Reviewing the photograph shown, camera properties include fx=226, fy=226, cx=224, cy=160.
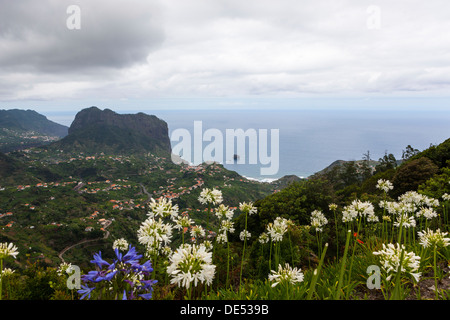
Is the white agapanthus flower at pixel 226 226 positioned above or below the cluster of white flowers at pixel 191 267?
below

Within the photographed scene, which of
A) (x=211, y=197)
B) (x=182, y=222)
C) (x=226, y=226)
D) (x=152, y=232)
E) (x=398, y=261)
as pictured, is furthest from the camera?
(x=226, y=226)

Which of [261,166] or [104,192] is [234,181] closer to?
[104,192]

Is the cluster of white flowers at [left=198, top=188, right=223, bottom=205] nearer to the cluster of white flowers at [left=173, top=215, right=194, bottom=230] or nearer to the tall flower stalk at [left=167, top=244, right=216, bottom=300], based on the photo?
the cluster of white flowers at [left=173, top=215, right=194, bottom=230]

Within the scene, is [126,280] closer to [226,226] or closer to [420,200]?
[226,226]

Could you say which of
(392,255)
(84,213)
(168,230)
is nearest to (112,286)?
(168,230)

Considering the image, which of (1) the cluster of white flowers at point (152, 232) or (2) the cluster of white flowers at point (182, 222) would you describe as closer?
(1) the cluster of white flowers at point (152, 232)

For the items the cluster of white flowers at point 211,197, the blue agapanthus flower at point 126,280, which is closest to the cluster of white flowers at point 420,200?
the cluster of white flowers at point 211,197

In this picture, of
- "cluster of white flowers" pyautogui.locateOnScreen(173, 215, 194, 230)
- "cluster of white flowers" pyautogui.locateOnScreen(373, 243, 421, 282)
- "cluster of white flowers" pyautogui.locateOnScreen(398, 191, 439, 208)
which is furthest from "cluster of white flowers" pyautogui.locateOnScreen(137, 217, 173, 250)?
"cluster of white flowers" pyautogui.locateOnScreen(398, 191, 439, 208)

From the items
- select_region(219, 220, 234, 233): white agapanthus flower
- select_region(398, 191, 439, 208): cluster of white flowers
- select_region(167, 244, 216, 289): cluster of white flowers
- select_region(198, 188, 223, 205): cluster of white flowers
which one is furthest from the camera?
select_region(398, 191, 439, 208): cluster of white flowers

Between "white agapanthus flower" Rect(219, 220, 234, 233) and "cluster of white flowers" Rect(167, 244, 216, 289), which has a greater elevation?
"cluster of white flowers" Rect(167, 244, 216, 289)

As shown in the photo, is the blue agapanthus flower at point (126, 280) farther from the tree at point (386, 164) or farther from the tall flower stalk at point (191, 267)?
the tree at point (386, 164)

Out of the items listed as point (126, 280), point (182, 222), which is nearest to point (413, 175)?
point (182, 222)

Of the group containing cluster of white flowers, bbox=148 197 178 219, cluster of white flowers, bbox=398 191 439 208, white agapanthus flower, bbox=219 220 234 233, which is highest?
cluster of white flowers, bbox=148 197 178 219

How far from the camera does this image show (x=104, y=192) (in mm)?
102250
